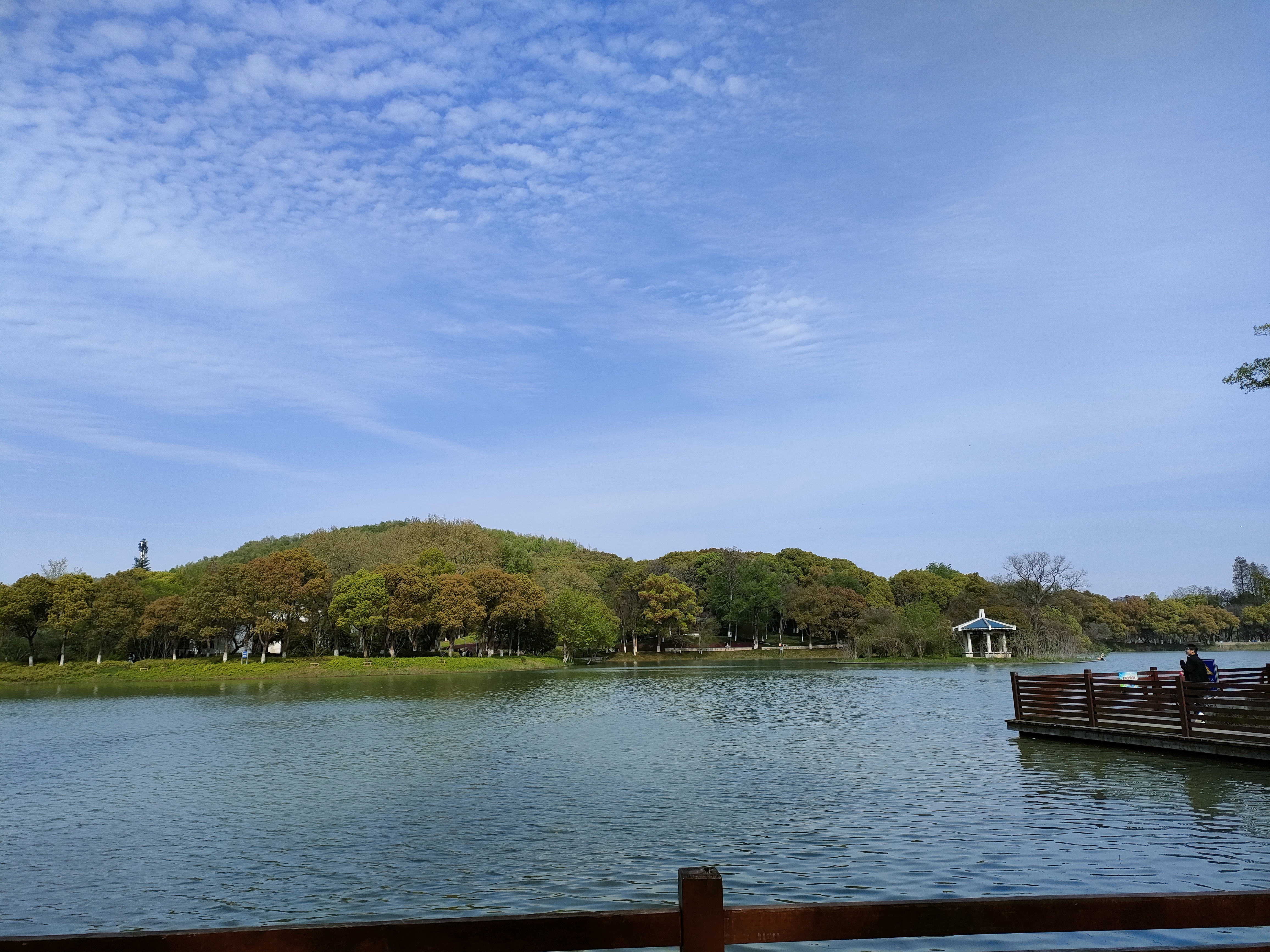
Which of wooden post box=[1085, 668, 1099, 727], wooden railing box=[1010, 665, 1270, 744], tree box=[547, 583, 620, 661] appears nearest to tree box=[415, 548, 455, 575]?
tree box=[547, 583, 620, 661]

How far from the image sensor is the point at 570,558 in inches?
4500

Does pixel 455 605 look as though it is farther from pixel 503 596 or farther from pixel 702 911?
pixel 702 911

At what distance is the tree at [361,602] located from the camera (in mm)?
65812

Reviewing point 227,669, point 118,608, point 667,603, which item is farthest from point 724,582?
point 118,608

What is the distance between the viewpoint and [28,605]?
60.8 m

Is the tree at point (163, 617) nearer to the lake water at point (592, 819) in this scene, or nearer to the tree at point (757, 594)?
the lake water at point (592, 819)

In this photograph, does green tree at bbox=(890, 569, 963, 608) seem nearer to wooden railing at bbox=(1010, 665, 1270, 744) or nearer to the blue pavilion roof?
the blue pavilion roof

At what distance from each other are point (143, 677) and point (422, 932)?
71.6 m

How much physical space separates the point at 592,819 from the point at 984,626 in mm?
66514

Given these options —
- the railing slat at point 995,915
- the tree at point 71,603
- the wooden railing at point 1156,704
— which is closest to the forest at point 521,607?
the tree at point 71,603

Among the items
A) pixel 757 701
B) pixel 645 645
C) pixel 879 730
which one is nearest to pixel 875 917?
pixel 879 730

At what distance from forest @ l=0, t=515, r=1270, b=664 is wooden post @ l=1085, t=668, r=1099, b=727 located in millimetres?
32964

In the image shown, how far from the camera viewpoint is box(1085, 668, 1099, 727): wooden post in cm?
1897

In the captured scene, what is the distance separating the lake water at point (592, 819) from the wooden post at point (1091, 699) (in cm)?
68
